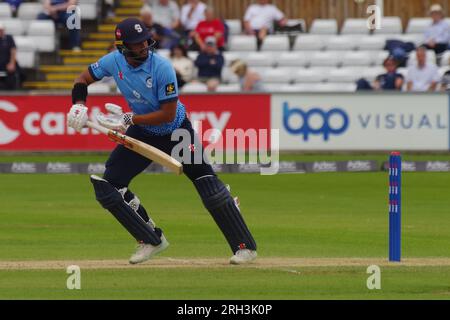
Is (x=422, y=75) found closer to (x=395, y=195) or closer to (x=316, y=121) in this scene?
(x=316, y=121)

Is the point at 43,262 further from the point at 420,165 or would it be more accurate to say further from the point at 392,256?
the point at 420,165

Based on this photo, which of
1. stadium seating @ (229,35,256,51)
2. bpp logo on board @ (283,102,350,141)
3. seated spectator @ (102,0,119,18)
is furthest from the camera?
seated spectator @ (102,0,119,18)

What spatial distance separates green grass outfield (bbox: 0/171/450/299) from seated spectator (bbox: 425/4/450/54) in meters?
4.51

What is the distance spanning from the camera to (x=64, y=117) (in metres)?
23.1

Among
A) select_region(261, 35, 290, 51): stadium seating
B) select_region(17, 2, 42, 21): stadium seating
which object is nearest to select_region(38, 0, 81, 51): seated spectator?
select_region(17, 2, 42, 21): stadium seating

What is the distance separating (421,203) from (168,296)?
26.7 ft

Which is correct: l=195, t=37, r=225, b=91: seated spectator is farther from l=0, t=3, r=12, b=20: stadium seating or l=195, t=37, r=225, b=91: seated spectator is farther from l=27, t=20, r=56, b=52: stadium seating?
l=0, t=3, r=12, b=20: stadium seating

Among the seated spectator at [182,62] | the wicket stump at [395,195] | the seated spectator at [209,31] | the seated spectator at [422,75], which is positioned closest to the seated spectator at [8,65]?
the seated spectator at [182,62]

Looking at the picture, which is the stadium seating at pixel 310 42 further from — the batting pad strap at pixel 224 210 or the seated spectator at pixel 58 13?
the batting pad strap at pixel 224 210

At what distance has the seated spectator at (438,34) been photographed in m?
25.1

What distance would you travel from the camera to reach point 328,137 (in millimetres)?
22984

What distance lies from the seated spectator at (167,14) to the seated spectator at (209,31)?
92 centimetres

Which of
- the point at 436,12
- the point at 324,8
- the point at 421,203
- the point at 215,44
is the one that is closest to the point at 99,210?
the point at 421,203

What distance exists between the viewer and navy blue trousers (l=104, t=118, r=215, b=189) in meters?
11.4
